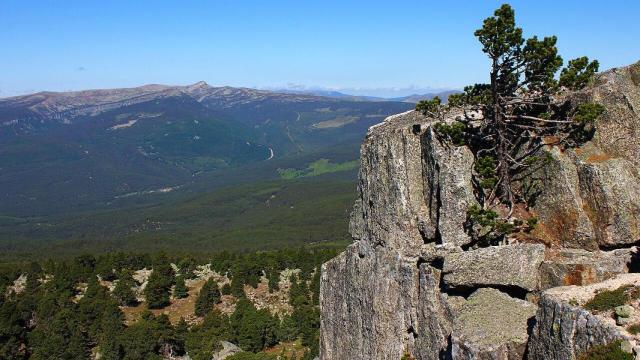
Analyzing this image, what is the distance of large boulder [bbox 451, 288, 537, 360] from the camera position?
88.6ft

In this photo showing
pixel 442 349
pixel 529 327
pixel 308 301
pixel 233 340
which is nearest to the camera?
pixel 529 327

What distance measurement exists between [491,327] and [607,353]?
7356 millimetres

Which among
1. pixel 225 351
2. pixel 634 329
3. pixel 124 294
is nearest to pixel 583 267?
pixel 634 329

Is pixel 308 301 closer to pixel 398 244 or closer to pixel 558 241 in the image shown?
pixel 398 244

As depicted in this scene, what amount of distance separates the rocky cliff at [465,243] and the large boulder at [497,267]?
0.06 meters

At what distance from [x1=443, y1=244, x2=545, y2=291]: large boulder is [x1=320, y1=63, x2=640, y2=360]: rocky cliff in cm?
6

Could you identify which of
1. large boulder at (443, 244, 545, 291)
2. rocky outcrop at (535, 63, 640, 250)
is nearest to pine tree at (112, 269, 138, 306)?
large boulder at (443, 244, 545, 291)

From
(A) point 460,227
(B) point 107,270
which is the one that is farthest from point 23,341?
(A) point 460,227

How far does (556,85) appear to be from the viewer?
115ft

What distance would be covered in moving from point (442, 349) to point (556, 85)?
1896cm

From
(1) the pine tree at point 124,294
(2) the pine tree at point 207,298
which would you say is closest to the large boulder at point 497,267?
(2) the pine tree at point 207,298

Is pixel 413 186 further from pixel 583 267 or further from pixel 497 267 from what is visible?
pixel 583 267

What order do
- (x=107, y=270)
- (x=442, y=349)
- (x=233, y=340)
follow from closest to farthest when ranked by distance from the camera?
(x=442, y=349)
(x=233, y=340)
(x=107, y=270)

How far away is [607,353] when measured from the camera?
21594 millimetres
